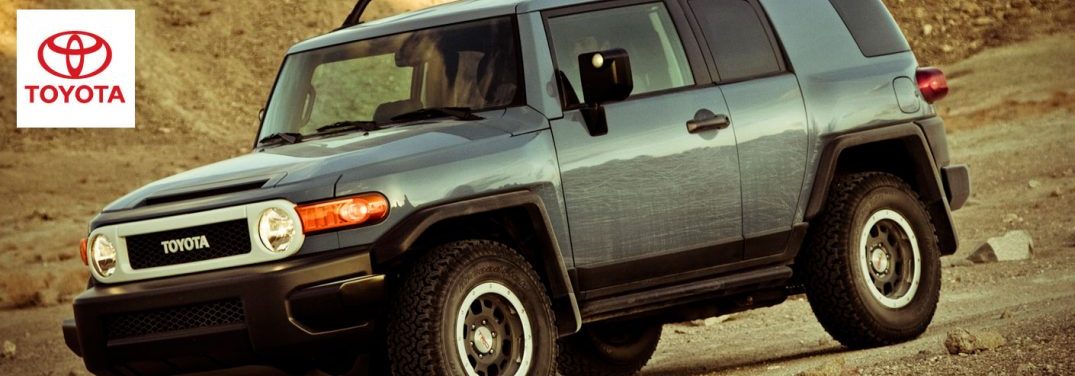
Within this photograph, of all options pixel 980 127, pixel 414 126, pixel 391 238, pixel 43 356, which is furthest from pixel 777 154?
pixel 980 127

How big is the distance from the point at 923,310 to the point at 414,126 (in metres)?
3.17

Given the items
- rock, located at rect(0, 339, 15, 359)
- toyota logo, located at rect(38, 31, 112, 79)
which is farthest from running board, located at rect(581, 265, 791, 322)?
toyota logo, located at rect(38, 31, 112, 79)

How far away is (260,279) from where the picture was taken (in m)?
7.08

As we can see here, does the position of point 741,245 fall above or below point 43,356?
above

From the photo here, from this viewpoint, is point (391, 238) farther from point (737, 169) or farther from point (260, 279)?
point (737, 169)

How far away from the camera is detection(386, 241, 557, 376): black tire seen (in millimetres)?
7344

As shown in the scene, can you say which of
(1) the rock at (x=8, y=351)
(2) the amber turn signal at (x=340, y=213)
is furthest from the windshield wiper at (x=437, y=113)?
(1) the rock at (x=8, y=351)

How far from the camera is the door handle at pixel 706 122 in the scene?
8695 mm

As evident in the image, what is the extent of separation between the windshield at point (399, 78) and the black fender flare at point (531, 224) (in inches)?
24.0

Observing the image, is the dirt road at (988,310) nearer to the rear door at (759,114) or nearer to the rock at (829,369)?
the rock at (829,369)

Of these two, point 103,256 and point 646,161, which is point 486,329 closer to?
point 646,161

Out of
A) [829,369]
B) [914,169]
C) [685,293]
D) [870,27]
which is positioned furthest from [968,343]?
[870,27]

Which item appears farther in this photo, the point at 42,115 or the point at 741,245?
the point at 42,115

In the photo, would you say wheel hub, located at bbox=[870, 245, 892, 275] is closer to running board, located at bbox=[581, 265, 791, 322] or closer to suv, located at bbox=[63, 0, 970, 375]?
suv, located at bbox=[63, 0, 970, 375]
